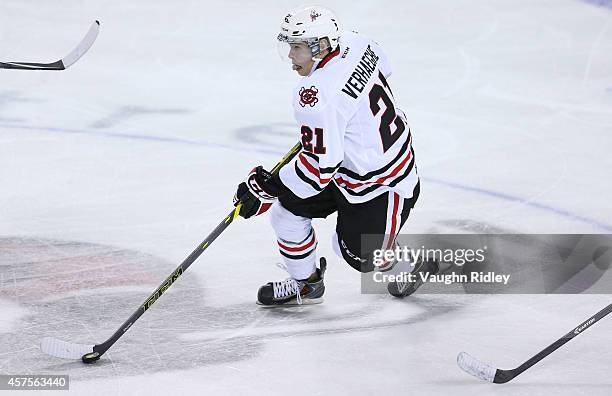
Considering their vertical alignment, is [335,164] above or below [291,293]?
above

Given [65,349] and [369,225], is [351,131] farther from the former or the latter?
[65,349]

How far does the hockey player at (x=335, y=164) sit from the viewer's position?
341cm

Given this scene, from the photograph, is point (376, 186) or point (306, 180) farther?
point (376, 186)

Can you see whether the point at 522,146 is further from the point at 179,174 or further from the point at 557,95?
the point at 179,174

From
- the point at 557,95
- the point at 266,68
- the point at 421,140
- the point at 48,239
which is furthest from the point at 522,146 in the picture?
the point at 48,239

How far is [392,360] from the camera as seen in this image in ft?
11.1

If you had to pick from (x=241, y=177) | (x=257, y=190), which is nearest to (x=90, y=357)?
(x=257, y=190)

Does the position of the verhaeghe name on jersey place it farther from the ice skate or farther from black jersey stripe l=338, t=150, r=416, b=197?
the ice skate

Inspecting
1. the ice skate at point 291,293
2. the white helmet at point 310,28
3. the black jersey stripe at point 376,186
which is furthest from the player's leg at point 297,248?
the white helmet at point 310,28

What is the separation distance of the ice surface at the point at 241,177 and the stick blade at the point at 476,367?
44 mm

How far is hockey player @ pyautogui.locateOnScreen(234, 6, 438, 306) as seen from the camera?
341 centimetres

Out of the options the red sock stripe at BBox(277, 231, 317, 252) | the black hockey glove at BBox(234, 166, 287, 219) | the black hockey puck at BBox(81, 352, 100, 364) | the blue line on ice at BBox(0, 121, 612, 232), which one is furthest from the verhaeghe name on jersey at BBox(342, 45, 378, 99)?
the blue line on ice at BBox(0, 121, 612, 232)

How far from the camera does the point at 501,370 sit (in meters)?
3.21

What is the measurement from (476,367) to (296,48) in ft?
3.55
